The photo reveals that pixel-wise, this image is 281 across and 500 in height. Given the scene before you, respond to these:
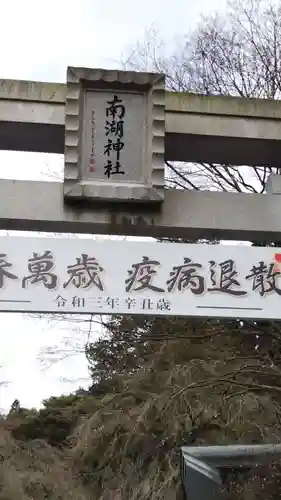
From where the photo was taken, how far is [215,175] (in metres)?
8.84

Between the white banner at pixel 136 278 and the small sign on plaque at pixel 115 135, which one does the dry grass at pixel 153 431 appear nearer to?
the white banner at pixel 136 278

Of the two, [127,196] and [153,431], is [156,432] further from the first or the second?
[127,196]

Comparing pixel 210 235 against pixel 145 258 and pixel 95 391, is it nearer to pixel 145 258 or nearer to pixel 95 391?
pixel 145 258

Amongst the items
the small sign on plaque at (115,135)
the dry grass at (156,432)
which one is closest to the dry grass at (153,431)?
the dry grass at (156,432)

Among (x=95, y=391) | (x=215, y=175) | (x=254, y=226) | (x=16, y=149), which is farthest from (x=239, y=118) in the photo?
(x=95, y=391)

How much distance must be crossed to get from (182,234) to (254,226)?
0.51 m

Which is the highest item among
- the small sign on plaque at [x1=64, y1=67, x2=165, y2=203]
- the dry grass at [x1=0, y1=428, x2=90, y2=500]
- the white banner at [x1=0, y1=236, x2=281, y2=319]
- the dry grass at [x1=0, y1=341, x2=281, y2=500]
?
the small sign on plaque at [x1=64, y1=67, x2=165, y2=203]

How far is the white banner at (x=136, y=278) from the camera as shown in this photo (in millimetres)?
4020

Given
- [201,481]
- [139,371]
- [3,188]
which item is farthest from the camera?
[139,371]

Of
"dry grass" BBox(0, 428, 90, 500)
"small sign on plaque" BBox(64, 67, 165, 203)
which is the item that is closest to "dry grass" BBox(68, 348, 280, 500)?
"dry grass" BBox(0, 428, 90, 500)

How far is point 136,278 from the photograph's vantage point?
411 centimetres

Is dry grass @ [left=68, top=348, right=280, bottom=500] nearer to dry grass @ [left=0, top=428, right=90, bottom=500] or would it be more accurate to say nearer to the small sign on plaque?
dry grass @ [left=0, top=428, right=90, bottom=500]

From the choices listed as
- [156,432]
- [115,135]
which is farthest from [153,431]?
[115,135]

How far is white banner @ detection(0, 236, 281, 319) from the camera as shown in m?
4.02
